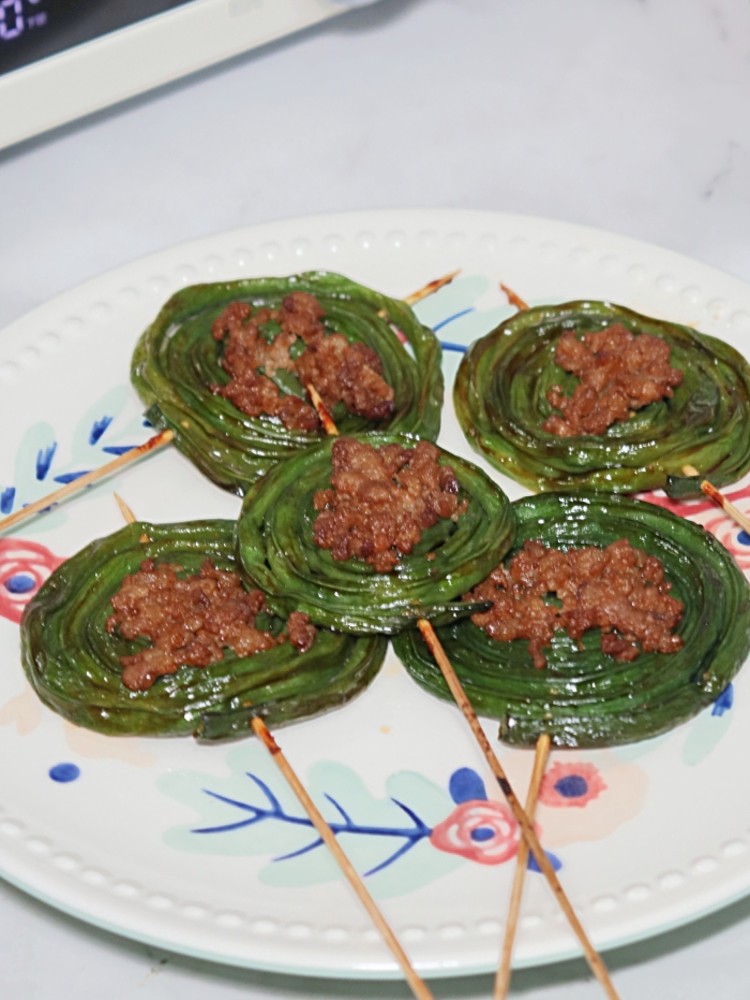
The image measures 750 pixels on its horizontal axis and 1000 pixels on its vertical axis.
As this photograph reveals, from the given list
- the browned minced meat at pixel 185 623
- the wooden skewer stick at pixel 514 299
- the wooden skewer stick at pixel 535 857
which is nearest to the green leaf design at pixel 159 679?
the browned minced meat at pixel 185 623

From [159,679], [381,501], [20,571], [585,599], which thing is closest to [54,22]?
[20,571]

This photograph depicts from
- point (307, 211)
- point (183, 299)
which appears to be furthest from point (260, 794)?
point (307, 211)

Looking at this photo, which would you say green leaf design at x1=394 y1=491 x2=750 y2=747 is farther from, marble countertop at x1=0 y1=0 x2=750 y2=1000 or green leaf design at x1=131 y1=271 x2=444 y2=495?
marble countertop at x1=0 y1=0 x2=750 y2=1000

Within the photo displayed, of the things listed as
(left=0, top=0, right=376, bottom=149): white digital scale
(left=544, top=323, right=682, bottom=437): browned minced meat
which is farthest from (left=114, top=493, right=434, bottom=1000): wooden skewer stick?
(left=0, top=0, right=376, bottom=149): white digital scale

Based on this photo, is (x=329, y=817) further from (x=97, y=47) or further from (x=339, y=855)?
(x=97, y=47)

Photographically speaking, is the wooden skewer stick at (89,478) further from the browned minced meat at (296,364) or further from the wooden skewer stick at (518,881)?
the wooden skewer stick at (518,881)

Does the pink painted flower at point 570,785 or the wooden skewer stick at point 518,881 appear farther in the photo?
the pink painted flower at point 570,785
